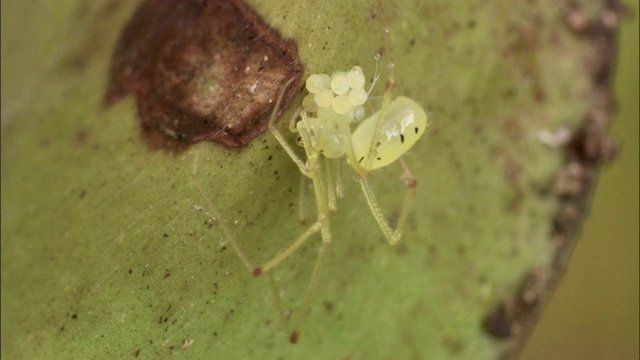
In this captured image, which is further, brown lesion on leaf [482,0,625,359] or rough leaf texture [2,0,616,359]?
brown lesion on leaf [482,0,625,359]

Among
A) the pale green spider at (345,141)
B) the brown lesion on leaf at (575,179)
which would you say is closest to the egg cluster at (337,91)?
the pale green spider at (345,141)

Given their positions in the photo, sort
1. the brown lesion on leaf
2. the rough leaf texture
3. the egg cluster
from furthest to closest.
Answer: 1. the brown lesion on leaf
2. the egg cluster
3. the rough leaf texture

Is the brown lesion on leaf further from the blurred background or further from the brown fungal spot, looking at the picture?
the brown fungal spot

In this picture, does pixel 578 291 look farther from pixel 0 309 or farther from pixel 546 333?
pixel 0 309

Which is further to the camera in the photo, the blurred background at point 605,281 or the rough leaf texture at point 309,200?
the blurred background at point 605,281

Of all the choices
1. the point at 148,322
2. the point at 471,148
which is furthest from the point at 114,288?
the point at 471,148

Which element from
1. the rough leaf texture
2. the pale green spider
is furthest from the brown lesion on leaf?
the pale green spider

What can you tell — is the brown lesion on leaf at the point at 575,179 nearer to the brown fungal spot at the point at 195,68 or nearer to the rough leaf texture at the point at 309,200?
the rough leaf texture at the point at 309,200
